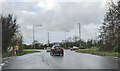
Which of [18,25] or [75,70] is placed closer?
[75,70]

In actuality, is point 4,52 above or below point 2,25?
below

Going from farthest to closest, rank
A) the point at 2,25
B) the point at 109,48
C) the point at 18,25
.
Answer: the point at 109,48, the point at 18,25, the point at 2,25

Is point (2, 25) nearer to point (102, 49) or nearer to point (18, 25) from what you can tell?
point (18, 25)

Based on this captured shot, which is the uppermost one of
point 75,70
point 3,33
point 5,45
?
point 3,33

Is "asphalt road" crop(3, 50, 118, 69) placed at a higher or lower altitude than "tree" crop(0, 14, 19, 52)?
lower

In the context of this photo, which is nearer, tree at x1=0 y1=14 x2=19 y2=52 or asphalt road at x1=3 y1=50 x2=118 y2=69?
asphalt road at x1=3 y1=50 x2=118 y2=69

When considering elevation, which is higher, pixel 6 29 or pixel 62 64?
pixel 6 29

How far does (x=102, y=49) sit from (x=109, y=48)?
3.56 meters

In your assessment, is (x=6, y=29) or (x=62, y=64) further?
(x=6, y=29)

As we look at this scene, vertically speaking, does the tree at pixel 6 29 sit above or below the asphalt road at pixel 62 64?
above

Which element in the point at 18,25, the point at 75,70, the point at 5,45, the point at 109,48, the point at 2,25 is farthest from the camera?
the point at 109,48

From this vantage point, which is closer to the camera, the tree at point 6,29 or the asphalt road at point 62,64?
the asphalt road at point 62,64

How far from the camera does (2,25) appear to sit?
23875mm

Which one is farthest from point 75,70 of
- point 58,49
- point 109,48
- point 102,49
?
point 102,49
